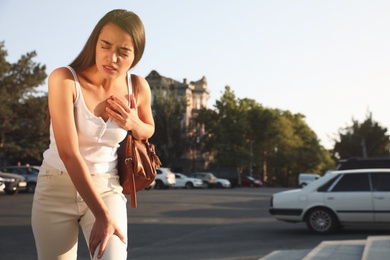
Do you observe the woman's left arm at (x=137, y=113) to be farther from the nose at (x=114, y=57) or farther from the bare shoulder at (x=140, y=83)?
the nose at (x=114, y=57)

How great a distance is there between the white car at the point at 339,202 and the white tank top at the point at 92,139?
1206 cm

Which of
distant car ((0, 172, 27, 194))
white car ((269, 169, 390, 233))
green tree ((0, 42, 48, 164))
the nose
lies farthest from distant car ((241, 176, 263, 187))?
the nose

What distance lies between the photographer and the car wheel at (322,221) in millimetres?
14125

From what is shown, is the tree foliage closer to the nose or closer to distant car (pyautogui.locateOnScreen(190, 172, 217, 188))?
distant car (pyautogui.locateOnScreen(190, 172, 217, 188))

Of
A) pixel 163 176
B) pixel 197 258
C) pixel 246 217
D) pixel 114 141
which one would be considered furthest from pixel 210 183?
pixel 114 141

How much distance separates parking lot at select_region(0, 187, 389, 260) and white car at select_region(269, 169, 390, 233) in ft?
1.13

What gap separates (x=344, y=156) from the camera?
62906mm

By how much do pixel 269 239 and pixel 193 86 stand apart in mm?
76633

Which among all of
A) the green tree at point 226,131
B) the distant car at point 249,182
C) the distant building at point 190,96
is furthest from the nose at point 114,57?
the distant building at point 190,96

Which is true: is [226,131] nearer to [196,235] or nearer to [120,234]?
[196,235]

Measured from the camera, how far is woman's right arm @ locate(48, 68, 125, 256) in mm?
2461

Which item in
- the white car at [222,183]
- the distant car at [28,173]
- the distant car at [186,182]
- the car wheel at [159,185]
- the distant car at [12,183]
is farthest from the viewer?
the white car at [222,183]

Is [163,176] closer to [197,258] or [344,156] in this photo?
[344,156]

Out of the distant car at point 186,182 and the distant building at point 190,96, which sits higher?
the distant building at point 190,96
